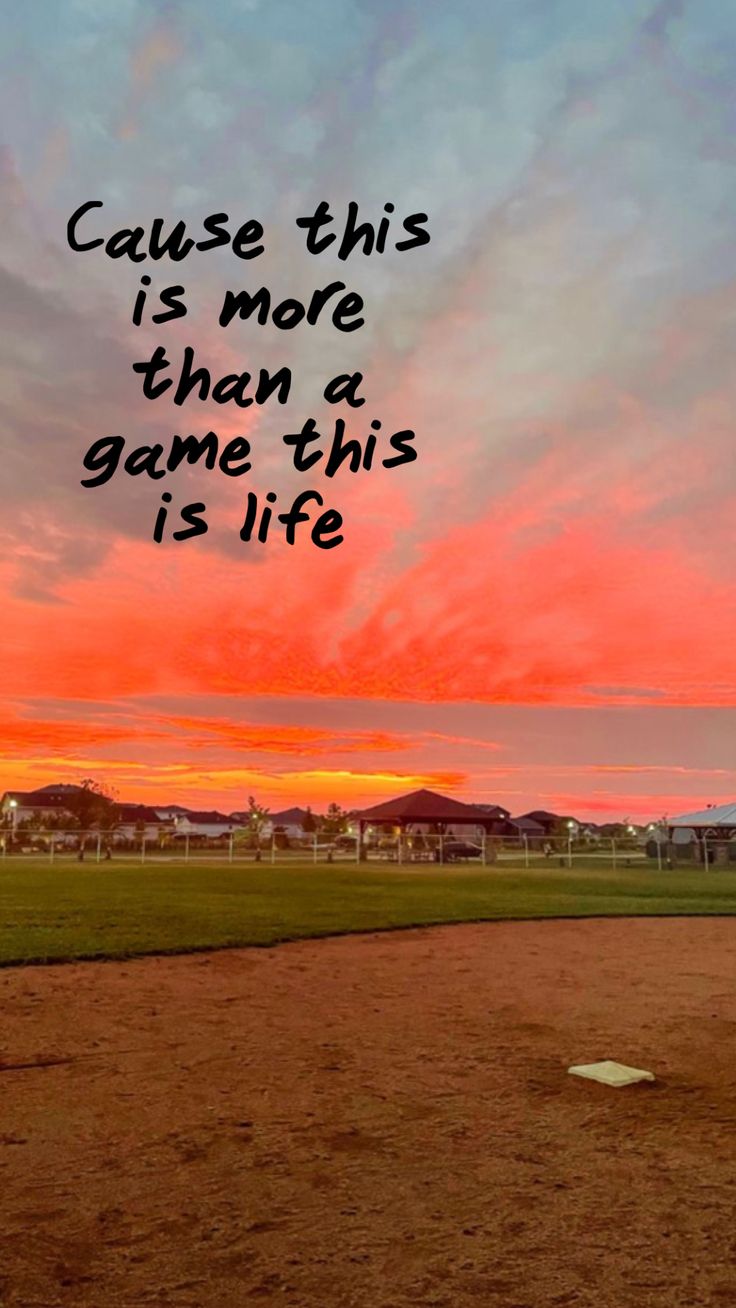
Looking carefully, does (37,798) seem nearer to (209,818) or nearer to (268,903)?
(209,818)

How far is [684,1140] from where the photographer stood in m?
4.87

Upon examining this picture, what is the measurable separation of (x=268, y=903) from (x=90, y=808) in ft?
286

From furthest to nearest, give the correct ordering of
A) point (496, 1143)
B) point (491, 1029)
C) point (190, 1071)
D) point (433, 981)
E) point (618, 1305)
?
point (433, 981) < point (491, 1029) < point (190, 1071) < point (496, 1143) < point (618, 1305)

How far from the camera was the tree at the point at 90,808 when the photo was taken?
327 ft

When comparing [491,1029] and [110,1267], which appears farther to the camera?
[491,1029]

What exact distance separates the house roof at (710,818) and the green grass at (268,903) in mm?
20781

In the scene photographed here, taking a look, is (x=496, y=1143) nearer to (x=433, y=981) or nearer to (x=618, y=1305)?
(x=618, y=1305)

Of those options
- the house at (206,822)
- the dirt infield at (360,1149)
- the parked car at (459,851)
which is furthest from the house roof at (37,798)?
the dirt infield at (360,1149)

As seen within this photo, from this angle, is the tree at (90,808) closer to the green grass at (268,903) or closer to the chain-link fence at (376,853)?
the chain-link fence at (376,853)

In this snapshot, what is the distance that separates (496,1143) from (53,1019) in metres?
4.64

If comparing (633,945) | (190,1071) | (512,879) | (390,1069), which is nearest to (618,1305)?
(390,1069)

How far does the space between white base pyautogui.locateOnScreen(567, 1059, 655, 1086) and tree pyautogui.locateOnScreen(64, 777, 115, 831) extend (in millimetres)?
96900

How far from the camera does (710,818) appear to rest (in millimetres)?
57688

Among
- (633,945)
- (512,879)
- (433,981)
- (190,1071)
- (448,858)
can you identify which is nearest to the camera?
(190,1071)
